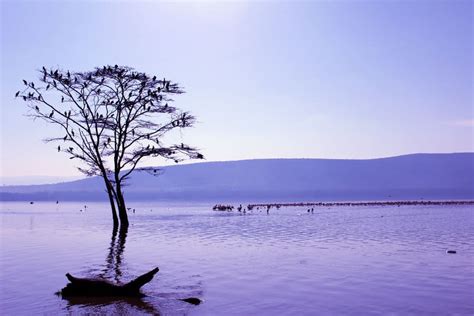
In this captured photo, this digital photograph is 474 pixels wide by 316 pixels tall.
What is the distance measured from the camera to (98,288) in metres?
13.1

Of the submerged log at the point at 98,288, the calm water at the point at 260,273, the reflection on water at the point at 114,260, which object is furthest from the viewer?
the reflection on water at the point at 114,260

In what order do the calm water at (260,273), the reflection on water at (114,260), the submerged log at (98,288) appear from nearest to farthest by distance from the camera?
1. the calm water at (260,273)
2. the submerged log at (98,288)
3. the reflection on water at (114,260)

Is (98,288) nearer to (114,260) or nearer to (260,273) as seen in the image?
(260,273)

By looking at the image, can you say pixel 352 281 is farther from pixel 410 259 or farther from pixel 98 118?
pixel 98 118

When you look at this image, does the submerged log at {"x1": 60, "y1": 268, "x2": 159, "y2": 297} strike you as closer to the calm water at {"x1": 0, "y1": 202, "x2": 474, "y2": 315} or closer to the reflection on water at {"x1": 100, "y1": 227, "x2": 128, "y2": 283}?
the calm water at {"x1": 0, "y1": 202, "x2": 474, "y2": 315}

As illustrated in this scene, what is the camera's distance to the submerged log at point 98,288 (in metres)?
13.0

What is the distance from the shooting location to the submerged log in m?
13.0

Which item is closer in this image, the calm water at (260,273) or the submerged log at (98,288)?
the calm water at (260,273)

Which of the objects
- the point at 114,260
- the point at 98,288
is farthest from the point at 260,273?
the point at 114,260

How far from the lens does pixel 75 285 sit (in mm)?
13016

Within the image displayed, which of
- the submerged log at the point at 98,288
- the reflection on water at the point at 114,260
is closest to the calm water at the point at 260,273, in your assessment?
the reflection on water at the point at 114,260

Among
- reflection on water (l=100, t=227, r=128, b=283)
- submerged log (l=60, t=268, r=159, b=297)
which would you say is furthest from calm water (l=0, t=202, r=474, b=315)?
submerged log (l=60, t=268, r=159, b=297)

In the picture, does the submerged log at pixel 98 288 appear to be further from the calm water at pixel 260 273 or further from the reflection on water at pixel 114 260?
the reflection on water at pixel 114 260

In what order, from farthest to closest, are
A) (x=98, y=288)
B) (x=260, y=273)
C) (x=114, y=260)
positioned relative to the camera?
(x=114, y=260)
(x=260, y=273)
(x=98, y=288)
